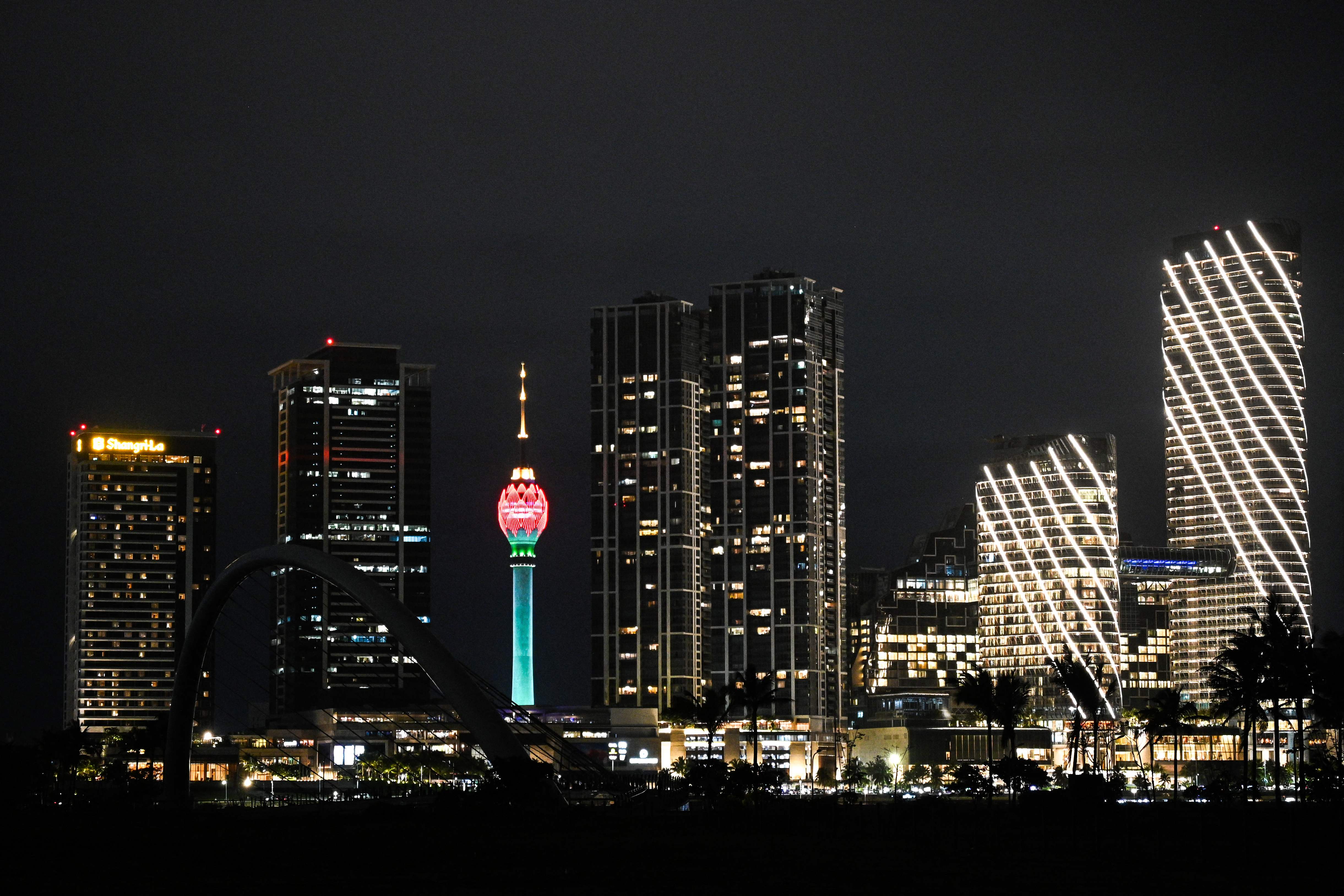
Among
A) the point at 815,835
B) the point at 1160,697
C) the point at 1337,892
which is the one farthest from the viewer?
the point at 1160,697

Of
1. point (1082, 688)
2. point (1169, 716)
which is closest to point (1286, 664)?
point (1082, 688)

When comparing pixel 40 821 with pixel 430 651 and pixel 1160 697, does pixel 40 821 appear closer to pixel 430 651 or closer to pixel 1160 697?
pixel 430 651

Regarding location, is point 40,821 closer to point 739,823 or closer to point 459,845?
point 459,845

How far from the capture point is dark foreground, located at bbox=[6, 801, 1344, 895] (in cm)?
6319

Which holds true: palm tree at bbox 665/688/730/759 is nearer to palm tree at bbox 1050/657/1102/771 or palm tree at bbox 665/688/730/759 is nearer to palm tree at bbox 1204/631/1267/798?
palm tree at bbox 1050/657/1102/771

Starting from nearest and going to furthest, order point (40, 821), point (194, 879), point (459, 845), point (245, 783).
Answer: point (194, 879) < point (459, 845) < point (40, 821) < point (245, 783)

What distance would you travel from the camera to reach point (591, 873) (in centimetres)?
6594

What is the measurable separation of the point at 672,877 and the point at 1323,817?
1206 inches

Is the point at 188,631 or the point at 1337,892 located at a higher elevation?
the point at 188,631

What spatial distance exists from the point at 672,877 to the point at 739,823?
24.1 m

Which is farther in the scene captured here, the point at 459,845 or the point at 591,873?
the point at 459,845

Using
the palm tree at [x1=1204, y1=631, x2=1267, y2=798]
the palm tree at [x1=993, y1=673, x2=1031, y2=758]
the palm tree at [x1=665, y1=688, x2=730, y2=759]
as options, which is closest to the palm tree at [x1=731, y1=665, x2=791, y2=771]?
the palm tree at [x1=665, y1=688, x2=730, y2=759]

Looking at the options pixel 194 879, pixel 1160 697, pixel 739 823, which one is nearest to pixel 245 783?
pixel 1160 697

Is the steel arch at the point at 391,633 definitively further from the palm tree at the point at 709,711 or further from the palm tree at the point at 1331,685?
the palm tree at the point at 709,711
